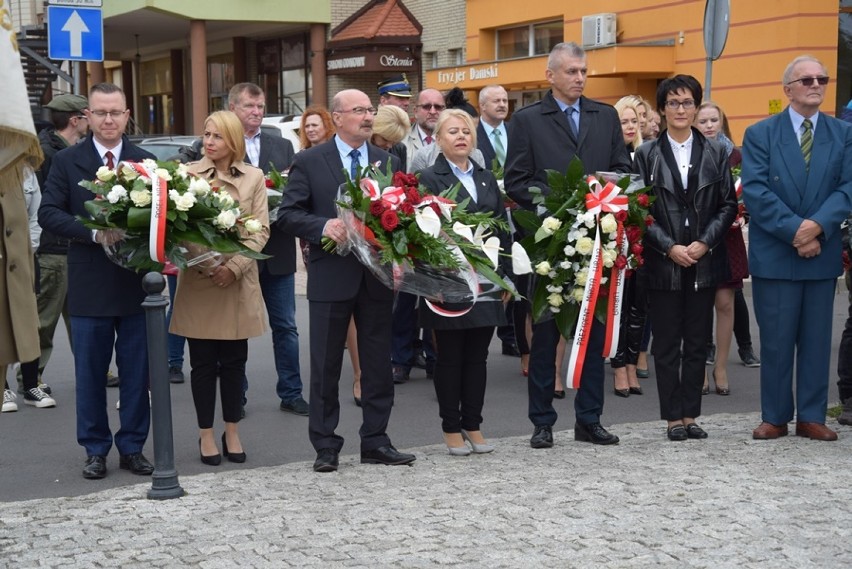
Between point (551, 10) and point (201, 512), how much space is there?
20.5 meters

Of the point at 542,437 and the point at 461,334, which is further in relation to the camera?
the point at 542,437

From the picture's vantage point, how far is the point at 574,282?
7.04 m

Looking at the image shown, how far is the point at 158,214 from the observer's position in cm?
625

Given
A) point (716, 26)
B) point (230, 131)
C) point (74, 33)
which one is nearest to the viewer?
point (230, 131)

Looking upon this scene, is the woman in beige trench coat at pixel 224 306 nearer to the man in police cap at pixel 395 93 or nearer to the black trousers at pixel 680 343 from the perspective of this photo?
the black trousers at pixel 680 343

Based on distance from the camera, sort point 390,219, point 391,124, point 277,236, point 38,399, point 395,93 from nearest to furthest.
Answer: point 390,219, point 277,236, point 38,399, point 391,124, point 395,93

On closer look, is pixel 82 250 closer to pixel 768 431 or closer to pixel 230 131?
pixel 230 131

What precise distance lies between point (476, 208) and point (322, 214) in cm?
89

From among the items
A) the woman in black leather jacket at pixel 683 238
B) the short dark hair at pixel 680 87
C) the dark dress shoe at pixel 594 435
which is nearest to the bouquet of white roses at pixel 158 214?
the dark dress shoe at pixel 594 435

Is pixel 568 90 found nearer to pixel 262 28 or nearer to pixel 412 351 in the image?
pixel 412 351

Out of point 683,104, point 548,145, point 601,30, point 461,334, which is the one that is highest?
point 601,30

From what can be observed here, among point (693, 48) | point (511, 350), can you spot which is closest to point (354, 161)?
point (511, 350)

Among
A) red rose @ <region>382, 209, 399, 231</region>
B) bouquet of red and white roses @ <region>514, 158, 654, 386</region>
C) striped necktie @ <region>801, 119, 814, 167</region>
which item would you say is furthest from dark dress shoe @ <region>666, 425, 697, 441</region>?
red rose @ <region>382, 209, 399, 231</region>

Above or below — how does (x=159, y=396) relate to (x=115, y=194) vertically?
below
